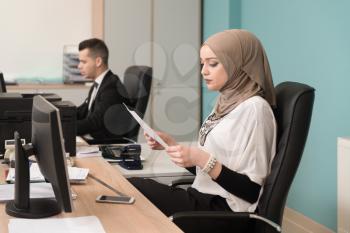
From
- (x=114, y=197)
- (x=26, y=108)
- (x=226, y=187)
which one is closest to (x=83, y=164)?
(x=26, y=108)

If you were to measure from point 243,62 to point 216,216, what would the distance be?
2.04ft

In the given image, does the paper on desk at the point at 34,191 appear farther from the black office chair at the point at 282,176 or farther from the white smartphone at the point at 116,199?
the black office chair at the point at 282,176

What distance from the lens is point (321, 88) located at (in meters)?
3.29

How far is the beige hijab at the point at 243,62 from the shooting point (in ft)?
6.63

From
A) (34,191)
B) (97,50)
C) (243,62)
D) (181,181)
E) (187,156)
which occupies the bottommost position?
(181,181)

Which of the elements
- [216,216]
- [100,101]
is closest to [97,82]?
[100,101]

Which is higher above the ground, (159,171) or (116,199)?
A: (116,199)

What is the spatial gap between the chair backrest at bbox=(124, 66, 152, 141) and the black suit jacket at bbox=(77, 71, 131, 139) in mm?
44

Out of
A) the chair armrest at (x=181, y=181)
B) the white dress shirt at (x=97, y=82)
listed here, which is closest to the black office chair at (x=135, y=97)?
the white dress shirt at (x=97, y=82)

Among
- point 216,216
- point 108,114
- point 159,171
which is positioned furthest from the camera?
point 108,114

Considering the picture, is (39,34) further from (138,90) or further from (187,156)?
(187,156)

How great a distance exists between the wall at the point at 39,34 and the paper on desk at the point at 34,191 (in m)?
3.03

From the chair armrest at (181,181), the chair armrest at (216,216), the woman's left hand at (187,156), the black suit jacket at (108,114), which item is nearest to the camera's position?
the chair armrest at (216,216)

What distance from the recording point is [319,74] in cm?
331
